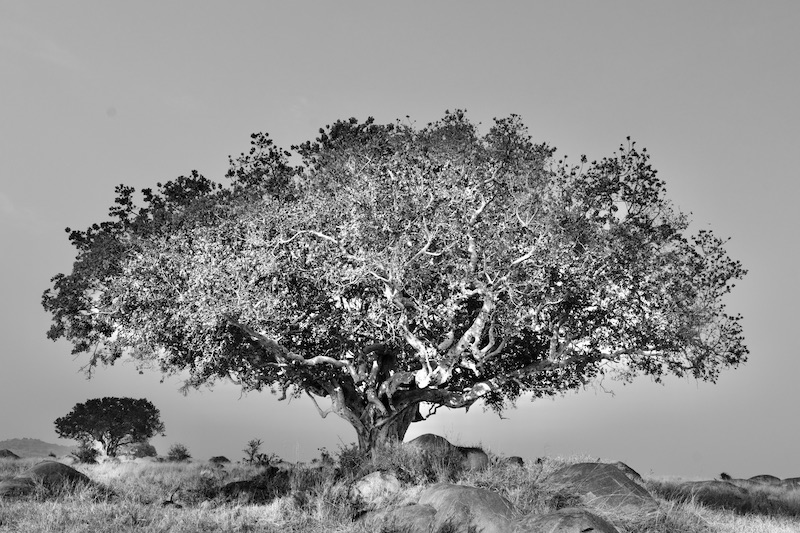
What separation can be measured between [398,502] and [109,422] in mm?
41187

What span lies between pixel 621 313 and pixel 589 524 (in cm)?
1268

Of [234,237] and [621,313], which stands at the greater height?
[234,237]

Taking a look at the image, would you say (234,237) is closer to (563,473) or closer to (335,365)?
(335,365)

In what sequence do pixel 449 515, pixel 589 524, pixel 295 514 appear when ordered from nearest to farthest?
pixel 589 524
pixel 449 515
pixel 295 514

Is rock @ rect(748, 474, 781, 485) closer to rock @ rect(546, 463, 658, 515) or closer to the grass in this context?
the grass

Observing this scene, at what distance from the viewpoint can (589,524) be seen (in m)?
13.2

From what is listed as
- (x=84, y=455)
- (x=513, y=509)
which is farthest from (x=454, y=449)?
(x=84, y=455)

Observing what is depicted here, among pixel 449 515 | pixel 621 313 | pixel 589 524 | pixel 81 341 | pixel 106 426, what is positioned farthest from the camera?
pixel 106 426

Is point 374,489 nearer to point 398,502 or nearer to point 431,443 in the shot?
point 398,502

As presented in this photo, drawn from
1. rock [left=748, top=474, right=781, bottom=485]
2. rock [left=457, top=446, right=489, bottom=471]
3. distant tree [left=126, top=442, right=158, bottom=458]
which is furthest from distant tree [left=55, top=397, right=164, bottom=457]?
rock [left=748, top=474, right=781, bottom=485]

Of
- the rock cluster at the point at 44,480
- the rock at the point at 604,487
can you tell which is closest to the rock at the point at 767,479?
the rock at the point at 604,487

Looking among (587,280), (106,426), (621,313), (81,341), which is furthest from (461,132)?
(106,426)

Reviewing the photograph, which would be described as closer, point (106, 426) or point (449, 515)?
point (449, 515)

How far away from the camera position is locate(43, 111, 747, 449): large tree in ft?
75.8
